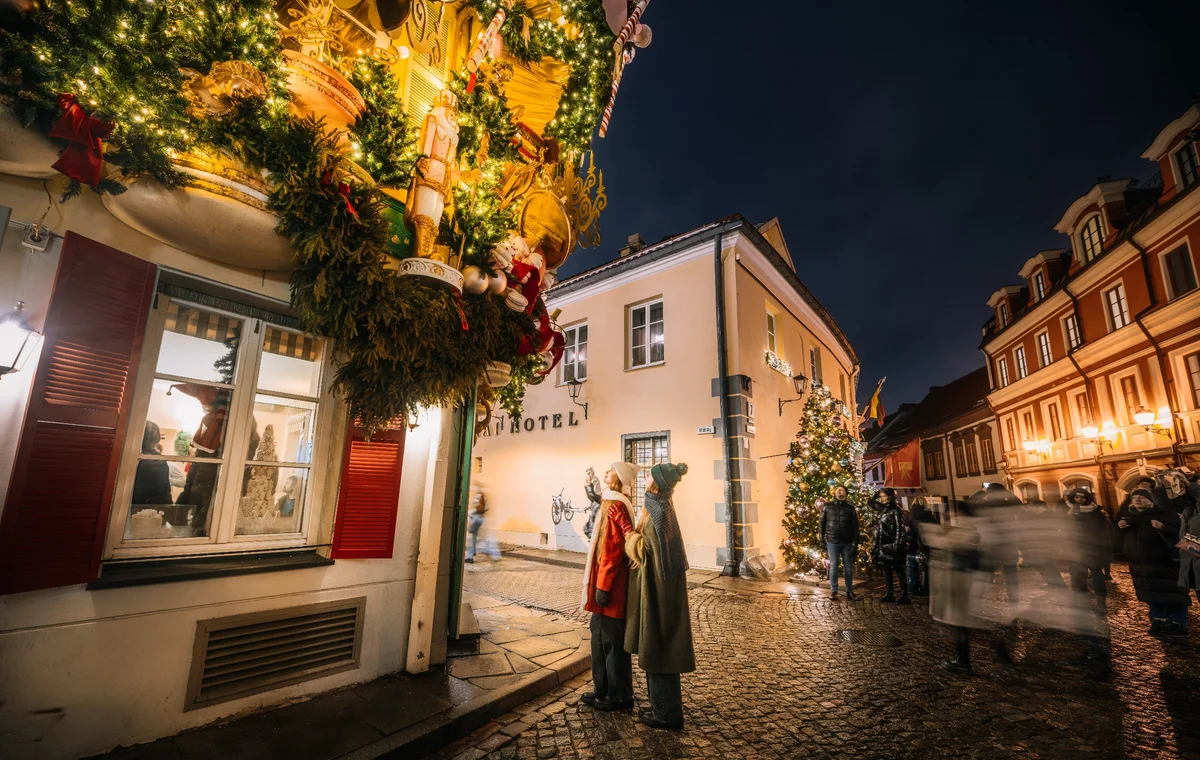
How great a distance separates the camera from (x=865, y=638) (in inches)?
235

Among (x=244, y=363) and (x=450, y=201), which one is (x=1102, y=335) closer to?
(x=450, y=201)

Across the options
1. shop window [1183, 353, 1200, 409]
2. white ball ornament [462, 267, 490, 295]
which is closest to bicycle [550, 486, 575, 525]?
white ball ornament [462, 267, 490, 295]

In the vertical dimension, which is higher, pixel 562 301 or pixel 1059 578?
pixel 562 301

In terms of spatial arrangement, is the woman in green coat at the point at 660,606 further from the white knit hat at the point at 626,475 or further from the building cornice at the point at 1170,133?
the building cornice at the point at 1170,133

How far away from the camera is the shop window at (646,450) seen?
1150cm

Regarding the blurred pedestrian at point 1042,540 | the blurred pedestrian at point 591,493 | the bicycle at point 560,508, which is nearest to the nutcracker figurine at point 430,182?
the blurred pedestrian at point 1042,540

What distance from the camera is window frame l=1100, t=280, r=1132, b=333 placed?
15.8 meters

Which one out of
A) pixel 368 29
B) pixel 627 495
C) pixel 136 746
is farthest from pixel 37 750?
pixel 368 29

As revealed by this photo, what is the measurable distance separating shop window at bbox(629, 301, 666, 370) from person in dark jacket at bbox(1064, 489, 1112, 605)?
25.1ft

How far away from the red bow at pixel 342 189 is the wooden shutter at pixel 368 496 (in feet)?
5.53

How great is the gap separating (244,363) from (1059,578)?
27.7 feet

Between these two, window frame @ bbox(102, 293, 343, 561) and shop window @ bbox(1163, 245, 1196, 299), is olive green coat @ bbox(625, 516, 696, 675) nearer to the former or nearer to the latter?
window frame @ bbox(102, 293, 343, 561)

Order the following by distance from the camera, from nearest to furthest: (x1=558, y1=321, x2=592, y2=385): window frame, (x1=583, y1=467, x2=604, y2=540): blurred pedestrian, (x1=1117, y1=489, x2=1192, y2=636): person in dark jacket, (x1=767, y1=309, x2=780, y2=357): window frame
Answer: (x1=1117, y1=489, x2=1192, y2=636): person in dark jacket, (x1=583, y1=467, x2=604, y2=540): blurred pedestrian, (x1=767, y1=309, x2=780, y2=357): window frame, (x1=558, y1=321, x2=592, y2=385): window frame

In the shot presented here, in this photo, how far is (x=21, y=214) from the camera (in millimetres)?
2662
